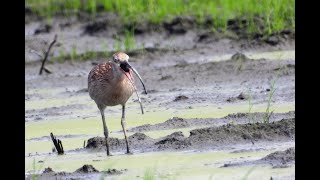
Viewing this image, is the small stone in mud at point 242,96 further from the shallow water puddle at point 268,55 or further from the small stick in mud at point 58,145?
the small stick in mud at point 58,145

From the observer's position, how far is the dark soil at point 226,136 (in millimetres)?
9633

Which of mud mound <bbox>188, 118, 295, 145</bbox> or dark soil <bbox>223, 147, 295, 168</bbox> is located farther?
mud mound <bbox>188, 118, 295, 145</bbox>

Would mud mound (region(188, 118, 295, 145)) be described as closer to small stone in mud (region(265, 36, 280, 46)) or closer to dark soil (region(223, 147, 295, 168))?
dark soil (region(223, 147, 295, 168))

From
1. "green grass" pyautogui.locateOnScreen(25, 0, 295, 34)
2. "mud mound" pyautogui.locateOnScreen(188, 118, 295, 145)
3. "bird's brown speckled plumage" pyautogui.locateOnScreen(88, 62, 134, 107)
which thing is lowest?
"mud mound" pyautogui.locateOnScreen(188, 118, 295, 145)

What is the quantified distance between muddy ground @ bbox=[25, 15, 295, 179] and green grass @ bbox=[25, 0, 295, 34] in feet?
0.68

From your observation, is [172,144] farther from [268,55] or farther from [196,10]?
[196,10]

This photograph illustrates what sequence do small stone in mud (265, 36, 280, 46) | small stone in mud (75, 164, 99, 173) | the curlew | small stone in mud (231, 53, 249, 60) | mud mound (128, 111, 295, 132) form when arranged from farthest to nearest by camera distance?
small stone in mud (265, 36, 280, 46) → small stone in mud (231, 53, 249, 60) → mud mound (128, 111, 295, 132) → the curlew → small stone in mud (75, 164, 99, 173)

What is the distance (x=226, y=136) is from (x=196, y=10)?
792 centimetres

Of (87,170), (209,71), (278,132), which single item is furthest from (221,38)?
(87,170)

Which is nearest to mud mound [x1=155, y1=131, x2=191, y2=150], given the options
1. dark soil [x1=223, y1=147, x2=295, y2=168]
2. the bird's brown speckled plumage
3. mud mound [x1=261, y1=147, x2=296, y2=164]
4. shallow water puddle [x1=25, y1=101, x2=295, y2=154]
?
the bird's brown speckled plumage

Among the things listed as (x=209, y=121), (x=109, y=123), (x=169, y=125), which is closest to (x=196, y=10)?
(x=109, y=123)

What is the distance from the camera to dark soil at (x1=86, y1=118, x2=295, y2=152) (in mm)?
9633

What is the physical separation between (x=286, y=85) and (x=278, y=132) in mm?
3236

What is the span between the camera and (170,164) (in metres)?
8.98
